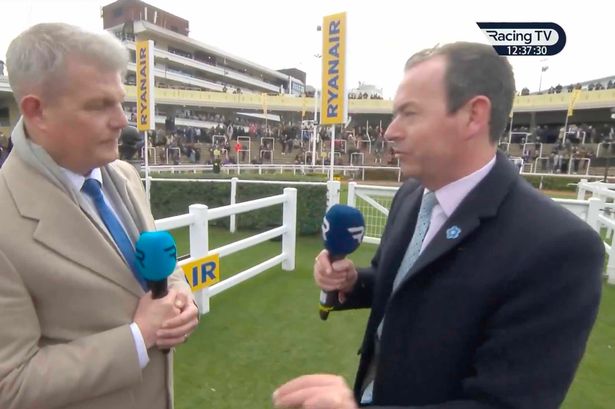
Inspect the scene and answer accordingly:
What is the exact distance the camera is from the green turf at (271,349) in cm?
303

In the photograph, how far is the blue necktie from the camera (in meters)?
1.39

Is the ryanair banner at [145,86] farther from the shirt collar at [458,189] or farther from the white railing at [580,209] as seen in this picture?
the shirt collar at [458,189]

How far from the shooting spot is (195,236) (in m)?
3.87

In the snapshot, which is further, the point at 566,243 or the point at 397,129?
the point at 397,129

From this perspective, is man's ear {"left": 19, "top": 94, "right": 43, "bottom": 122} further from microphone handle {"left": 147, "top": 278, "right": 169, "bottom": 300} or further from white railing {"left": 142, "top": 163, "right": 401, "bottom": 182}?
white railing {"left": 142, "top": 163, "right": 401, "bottom": 182}

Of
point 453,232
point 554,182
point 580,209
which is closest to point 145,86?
point 580,209

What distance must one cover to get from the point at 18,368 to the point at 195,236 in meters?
2.78

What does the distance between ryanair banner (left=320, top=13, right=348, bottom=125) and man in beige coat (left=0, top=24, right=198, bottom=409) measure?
20.4 ft

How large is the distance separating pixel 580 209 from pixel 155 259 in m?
5.91

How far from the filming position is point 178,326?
136 centimetres

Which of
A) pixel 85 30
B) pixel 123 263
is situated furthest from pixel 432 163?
pixel 85 30

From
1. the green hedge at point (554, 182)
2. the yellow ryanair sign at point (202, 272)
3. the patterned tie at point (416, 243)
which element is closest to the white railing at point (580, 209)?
the yellow ryanair sign at point (202, 272)

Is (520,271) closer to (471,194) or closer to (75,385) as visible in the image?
(471,194)
